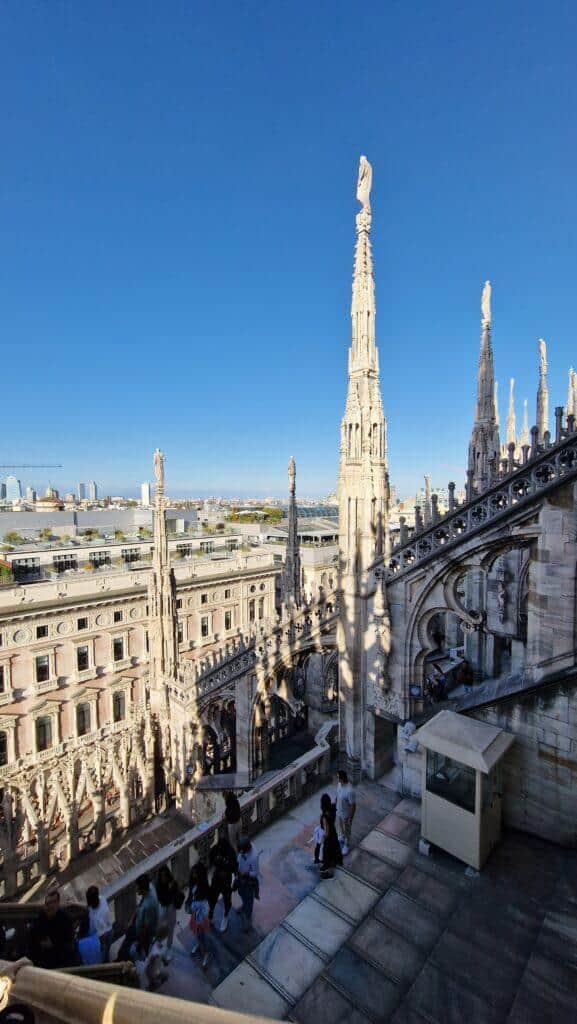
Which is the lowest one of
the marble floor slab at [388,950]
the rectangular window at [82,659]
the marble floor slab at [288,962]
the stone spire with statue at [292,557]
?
the rectangular window at [82,659]

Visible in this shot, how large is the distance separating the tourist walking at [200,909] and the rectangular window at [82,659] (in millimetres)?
28072

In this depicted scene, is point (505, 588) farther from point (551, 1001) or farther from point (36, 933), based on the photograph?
point (36, 933)

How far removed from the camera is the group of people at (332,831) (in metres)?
7.42

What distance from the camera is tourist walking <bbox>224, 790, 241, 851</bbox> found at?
7.77 metres

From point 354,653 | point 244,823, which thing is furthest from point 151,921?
point 354,653

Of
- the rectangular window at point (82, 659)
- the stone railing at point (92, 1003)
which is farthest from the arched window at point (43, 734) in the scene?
the stone railing at point (92, 1003)

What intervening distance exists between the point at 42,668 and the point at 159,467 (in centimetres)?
1770

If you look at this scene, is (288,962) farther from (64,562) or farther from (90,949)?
(64,562)

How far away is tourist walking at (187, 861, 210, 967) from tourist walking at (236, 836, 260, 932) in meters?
0.50

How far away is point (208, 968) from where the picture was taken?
607 cm

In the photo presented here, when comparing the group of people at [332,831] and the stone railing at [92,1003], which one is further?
the group of people at [332,831]

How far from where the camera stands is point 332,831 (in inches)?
293

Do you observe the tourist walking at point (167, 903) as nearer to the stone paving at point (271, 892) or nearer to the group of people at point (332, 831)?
the stone paving at point (271, 892)

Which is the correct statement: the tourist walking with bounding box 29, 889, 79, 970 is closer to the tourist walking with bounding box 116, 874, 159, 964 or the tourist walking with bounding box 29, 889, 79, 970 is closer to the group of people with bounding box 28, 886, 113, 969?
the group of people with bounding box 28, 886, 113, 969
